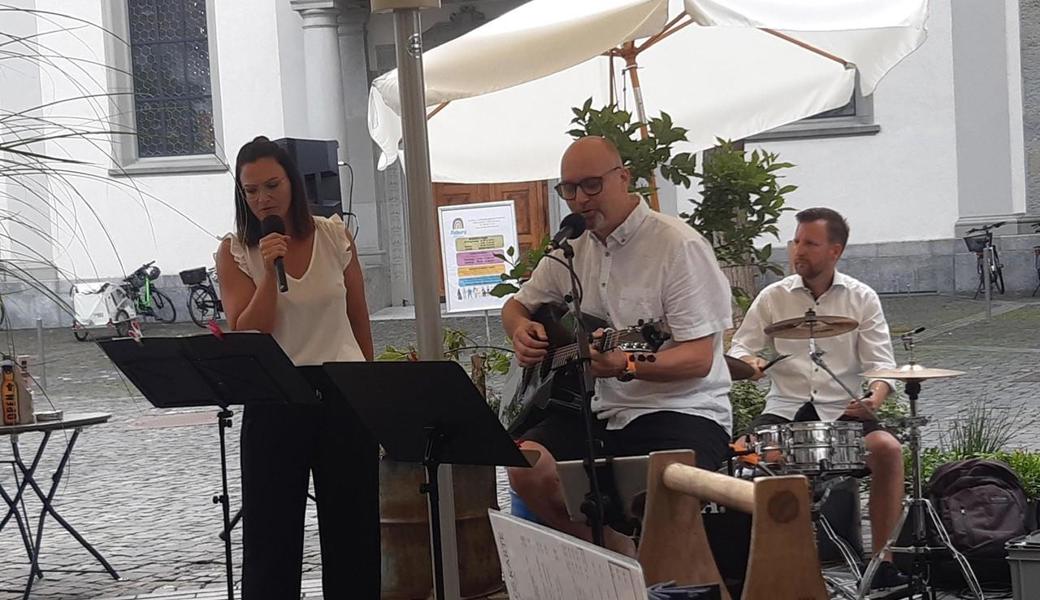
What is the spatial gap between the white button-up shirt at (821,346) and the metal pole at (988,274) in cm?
1061

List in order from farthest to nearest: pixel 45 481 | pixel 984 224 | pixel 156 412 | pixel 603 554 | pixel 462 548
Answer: pixel 984 224 < pixel 156 412 < pixel 45 481 < pixel 462 548 < pixel 603 554

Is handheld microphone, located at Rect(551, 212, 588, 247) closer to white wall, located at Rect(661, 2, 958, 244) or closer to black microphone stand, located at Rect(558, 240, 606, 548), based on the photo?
black microphone stand, located at Rect(558, 240, 606, 548)

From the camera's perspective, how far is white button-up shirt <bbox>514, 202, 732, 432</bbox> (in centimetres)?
532

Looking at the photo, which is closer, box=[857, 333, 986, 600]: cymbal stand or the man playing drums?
box=[857, 333, 986, 600]: cymbal stand

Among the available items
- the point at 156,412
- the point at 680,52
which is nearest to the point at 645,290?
the point at 680,52

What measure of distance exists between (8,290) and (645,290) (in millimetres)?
2606

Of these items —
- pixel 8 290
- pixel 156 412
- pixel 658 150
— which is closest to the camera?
pixel 8 290

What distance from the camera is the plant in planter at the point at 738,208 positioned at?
7.93 m

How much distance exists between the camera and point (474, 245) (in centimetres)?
1270

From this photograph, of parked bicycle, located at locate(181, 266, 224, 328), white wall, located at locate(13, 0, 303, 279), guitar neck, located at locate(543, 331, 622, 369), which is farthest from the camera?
white wall, located at locate(13, 0, 303, 279)

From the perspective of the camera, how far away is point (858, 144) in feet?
69.0

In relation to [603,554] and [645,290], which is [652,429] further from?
[603,554]

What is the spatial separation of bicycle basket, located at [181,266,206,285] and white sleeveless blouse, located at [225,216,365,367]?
58.3 feet

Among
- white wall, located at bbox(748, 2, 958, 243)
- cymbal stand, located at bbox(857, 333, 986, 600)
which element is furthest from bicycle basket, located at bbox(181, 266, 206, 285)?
cymbal stand, located at bbox(857, 333, 986, 600)
